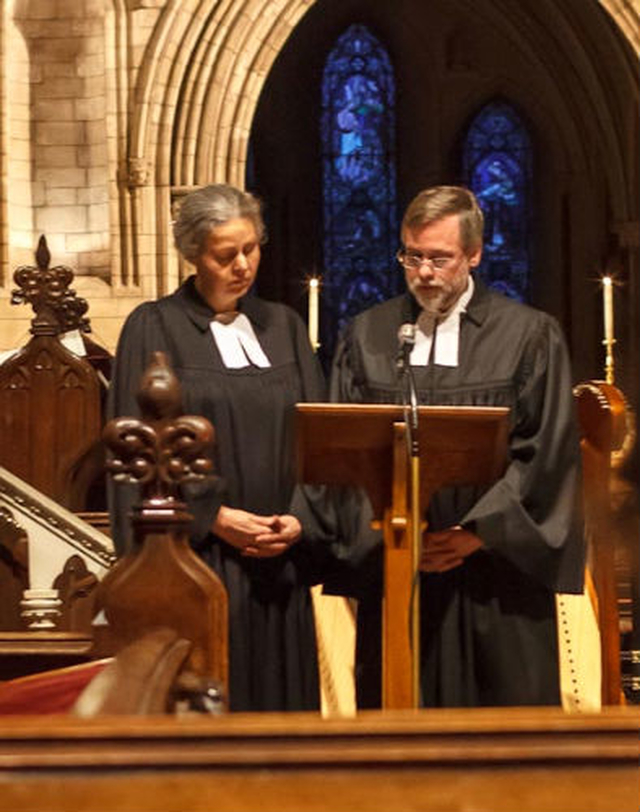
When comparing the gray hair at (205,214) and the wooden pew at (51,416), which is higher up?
the gray hair at (205,214)

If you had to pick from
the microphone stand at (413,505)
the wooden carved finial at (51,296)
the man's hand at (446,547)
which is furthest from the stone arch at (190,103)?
the microphone stand at (413,505)

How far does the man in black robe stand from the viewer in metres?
4.55

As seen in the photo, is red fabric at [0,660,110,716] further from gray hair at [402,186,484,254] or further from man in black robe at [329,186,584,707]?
gray hair at [402,186,484,254]

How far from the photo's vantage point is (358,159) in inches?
1043

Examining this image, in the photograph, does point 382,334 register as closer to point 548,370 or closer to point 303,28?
point 548,370

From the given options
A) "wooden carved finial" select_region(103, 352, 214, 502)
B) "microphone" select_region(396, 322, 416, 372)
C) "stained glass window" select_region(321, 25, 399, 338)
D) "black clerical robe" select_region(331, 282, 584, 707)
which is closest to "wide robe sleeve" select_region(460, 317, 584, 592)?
"black clerical robe" select_region(331, 282, 584, 707)

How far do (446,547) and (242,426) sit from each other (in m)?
0.57

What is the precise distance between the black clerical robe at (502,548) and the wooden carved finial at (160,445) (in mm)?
1091

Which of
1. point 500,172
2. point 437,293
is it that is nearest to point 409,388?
point 437,293

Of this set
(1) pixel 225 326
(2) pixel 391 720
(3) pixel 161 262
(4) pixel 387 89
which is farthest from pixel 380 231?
(2) pixel 391 720

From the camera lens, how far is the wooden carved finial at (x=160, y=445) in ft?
11.5

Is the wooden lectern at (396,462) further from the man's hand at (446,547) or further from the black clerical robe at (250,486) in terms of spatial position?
the black clerical robe at (250,486)

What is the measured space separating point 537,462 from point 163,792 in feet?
7.88

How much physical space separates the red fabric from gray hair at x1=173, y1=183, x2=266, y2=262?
55.9 inches
